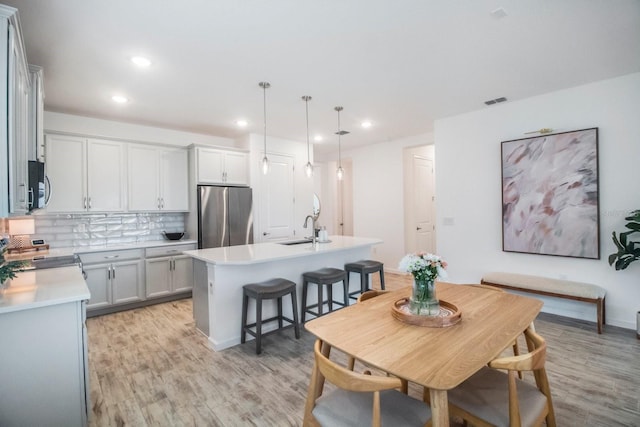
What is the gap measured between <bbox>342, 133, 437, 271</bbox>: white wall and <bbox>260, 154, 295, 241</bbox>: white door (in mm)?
1728

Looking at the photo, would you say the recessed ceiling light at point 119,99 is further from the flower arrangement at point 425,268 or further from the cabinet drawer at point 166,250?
the flower arrangement at point 425,268

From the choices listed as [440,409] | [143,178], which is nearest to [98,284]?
[143,178]

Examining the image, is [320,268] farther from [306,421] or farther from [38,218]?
[38,218]

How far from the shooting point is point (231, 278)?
3064 mm

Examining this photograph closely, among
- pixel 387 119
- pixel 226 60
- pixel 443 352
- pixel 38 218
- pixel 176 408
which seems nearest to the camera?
pixel 443 352

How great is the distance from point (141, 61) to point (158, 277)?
288 centimetres

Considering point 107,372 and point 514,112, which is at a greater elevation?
point 514,112

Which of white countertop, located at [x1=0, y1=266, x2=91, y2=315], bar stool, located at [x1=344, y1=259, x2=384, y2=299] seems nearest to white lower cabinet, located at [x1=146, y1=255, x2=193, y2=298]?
white countertop, located at [x1=0, y1=266, x2=91, y2=315]

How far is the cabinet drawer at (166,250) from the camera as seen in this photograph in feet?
14.2

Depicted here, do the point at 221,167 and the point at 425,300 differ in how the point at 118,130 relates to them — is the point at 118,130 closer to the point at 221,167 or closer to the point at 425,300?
the point at 221,167

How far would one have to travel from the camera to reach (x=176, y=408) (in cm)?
210

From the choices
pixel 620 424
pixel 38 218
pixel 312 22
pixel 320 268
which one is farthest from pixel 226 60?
pixel 620 424

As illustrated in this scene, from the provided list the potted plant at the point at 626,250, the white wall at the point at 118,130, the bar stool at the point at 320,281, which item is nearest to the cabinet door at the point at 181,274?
the white wall at the point at 118,130

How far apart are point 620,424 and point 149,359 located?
11.6 feet
